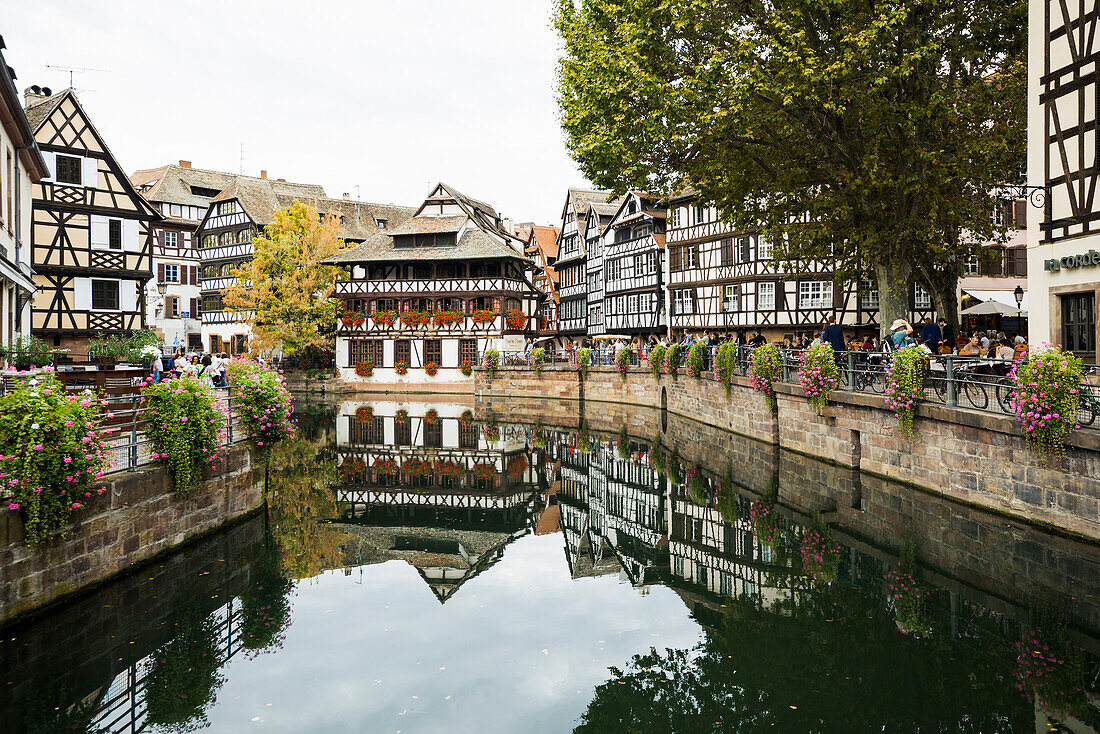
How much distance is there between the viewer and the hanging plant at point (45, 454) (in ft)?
29.6

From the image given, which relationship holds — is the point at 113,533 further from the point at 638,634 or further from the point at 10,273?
the point at 10,273

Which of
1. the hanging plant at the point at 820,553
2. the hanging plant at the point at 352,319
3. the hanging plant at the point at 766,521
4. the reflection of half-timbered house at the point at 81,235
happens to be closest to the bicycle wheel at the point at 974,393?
the hanging plant at the point at 820,553

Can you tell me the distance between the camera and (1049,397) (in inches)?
479

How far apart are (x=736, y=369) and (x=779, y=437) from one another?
13.8 feet

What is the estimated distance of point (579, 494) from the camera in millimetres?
20734

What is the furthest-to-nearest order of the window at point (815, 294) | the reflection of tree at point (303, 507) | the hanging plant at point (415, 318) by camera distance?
Result: the hanging plant at point (415, 318) < the window at point (815, 294) < the reflection of tree at point (303, 507)

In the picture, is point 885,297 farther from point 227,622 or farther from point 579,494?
point 227,622

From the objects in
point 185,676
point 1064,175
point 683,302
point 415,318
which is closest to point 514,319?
point 415,318

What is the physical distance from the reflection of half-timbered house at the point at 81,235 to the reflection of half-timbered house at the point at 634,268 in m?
27.1

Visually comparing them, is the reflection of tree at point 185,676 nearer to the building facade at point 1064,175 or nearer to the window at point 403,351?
the building facade at point 1064,175

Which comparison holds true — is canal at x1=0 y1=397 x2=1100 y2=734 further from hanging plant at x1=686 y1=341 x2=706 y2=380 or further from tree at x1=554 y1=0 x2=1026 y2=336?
hanging plant at x1=686 y1=341 x2=706 y2=380

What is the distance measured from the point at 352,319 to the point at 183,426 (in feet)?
136

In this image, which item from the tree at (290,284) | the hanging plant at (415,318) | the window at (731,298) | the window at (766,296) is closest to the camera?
the window at (766,296)

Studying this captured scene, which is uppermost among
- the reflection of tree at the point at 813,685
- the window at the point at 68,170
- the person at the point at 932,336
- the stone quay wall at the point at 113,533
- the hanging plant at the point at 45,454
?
the window at the point at 68,170
